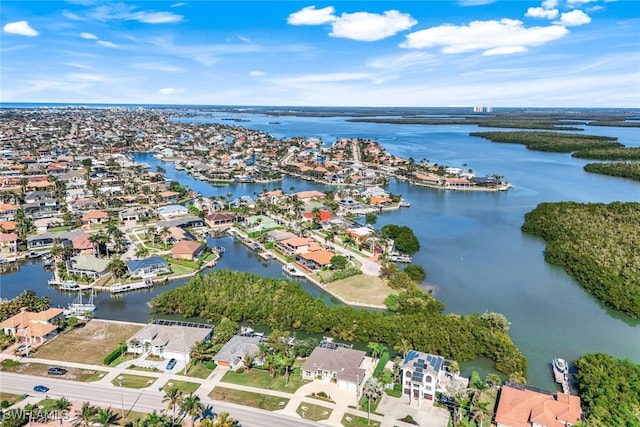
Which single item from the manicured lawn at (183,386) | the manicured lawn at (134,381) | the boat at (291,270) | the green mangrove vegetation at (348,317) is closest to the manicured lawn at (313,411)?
the manicured lawn at (183,386)

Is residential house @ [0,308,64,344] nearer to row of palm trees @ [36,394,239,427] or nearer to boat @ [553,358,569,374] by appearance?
row of palm trees @ [36,394,239,427]

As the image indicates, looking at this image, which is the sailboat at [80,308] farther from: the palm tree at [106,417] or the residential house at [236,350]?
the palm tree at [106,417]

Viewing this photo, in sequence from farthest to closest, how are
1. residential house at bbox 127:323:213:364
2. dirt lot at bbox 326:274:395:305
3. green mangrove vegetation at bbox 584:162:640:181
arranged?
green mangrove vegetation at bbox 584:162:640:181
dirt lot at bbox 326:274:395:305
residential house at bbox 127:323:213:364

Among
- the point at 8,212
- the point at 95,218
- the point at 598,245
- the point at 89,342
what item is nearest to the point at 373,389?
the point at 89,342

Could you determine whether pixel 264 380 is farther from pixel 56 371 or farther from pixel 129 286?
pixel 129 286

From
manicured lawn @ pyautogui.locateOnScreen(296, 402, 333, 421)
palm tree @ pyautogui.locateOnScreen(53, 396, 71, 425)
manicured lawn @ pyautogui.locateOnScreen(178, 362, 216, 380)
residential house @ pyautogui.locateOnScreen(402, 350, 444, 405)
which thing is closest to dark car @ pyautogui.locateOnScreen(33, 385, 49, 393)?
palm tree @ pyautogui.locateOnScreen(53, 396, 71, 425)
